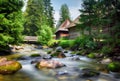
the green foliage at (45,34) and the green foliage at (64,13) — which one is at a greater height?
the green foliage at (64,13)

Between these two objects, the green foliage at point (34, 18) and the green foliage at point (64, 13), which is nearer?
the green foliage at point (34, 18)

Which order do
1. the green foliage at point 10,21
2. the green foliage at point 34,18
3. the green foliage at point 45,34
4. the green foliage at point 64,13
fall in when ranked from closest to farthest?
the green foliage at point 10,21 < the green foliage at point 45,34 < the green foliage at point 34,18 < the green foliage at point 64,13

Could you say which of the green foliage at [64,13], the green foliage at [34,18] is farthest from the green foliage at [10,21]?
the green foliage at [64,13]

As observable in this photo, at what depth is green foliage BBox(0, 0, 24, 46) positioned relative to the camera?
18.7 meters

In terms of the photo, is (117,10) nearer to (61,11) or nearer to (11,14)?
(11,14)

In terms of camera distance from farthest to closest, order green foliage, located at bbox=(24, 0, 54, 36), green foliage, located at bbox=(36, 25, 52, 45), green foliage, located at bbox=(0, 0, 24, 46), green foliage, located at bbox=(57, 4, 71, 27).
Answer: green foliage, located at bbox=(57, 4, 71, 27), green foliage, located at bbox=(24, 0, 54, 36), green foliage, located at bbox=(36, 25, 52, 45), green foliage, located at bbox=(0, 0, 24, 46)

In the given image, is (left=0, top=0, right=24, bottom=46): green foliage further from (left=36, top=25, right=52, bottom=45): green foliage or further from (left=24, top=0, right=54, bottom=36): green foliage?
(left=24, top=0, right=54, bottom=36): green foliage

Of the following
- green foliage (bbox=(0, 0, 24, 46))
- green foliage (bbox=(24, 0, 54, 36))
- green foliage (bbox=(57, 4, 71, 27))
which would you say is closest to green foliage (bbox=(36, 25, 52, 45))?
green foliage (bbox=(24, 0, 54, 36))

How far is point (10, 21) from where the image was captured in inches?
757

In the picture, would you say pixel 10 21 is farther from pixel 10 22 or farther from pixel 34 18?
pixel 34 18

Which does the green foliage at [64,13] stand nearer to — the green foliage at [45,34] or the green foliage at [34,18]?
the green foliage at [34,18]

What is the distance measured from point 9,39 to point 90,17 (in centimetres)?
1086

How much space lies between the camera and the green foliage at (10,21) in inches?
735

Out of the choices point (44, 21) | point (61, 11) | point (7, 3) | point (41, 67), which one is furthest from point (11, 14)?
point (61, 11)
